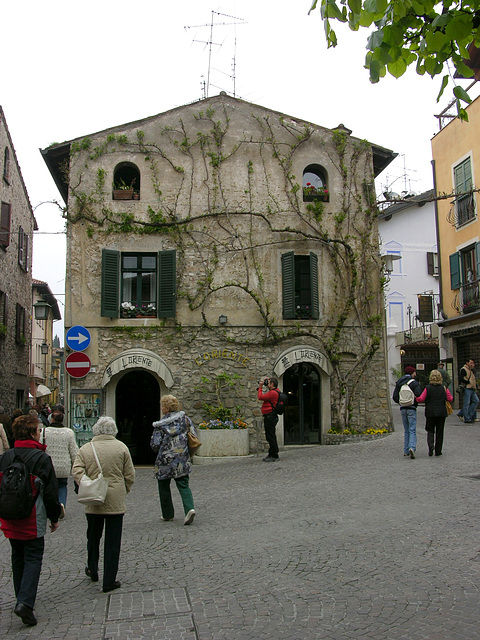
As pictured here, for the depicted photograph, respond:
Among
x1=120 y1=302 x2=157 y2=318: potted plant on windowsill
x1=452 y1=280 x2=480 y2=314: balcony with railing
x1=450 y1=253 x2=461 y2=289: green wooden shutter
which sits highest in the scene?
x1=450 y1=253 x2=461 y2=289: green wooden shutter

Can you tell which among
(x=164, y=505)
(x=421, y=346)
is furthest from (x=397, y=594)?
(x=421, y=346)

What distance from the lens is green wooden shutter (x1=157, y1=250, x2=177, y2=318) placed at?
15984 mm

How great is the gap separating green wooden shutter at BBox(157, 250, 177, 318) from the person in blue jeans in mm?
8300

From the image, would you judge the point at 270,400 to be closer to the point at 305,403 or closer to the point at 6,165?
the point at 305,403

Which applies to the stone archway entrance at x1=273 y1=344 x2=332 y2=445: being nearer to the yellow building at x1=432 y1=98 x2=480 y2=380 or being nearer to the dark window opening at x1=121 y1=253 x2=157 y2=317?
the dark window opening at x1=121 y1=253 x2=157 y2=317

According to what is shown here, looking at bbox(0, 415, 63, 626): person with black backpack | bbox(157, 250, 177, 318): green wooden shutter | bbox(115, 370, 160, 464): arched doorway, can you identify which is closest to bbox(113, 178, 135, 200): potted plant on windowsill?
bbox(157, 250, 177, 318): green wooden shutter

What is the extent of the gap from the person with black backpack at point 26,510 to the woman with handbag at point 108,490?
549mm

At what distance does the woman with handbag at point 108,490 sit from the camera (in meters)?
5.73

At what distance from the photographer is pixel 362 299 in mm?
16688

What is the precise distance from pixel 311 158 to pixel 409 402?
790cm

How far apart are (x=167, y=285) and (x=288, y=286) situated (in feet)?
10.5

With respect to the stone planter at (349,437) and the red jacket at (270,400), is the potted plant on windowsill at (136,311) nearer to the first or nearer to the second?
the red jacket at (270,400)

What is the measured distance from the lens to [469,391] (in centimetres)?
1731

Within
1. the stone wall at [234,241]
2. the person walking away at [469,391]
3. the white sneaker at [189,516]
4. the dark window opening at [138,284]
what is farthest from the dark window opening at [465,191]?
the white sneaker at [189,516]
